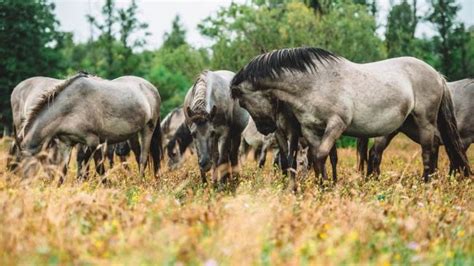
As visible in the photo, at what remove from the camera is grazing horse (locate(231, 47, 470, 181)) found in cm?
761

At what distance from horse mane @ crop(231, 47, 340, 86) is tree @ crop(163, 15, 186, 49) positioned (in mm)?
71925

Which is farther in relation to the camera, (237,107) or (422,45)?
(422,45)

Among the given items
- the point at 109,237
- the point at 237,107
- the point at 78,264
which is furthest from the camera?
the point at 237,107

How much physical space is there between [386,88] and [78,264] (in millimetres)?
5929

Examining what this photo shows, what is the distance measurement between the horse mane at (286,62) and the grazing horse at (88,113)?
274 centimetres

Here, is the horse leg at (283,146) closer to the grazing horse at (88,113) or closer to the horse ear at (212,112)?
the horse ear at (212,112)

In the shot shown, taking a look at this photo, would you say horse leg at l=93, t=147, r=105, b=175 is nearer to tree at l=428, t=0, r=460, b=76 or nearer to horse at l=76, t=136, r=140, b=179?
horse at l=76, t=136, r=140, b=179

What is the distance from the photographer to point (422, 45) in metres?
39.5

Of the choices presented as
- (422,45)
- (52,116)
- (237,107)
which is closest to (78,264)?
(52,116)

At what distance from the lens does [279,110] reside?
8102 millimetres

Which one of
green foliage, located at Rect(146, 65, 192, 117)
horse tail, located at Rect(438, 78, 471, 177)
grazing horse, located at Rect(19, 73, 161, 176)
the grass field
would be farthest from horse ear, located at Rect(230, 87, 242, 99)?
green foliage, located at Rect(146, 65, 192, 117)

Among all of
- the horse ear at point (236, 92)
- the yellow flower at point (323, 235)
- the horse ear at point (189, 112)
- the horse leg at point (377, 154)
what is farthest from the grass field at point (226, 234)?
the horse leg at point (377, 154)

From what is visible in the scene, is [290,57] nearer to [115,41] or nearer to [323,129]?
[323,129]

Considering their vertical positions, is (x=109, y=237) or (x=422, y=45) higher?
(x=109, y=237)
